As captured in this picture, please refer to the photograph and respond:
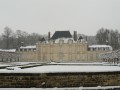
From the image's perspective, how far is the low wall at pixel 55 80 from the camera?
289 inches

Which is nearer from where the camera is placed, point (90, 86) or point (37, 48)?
point (90, 86)

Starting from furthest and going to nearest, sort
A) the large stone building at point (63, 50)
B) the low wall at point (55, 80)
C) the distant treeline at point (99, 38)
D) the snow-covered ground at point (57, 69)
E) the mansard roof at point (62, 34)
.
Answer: the distant treeline at point (99, 38) < the mansard roof at point (62, 34) < the large stone building at point (63, 50) < the snow-covered ground at point (57, 69) < the low wall at point (55, 80)

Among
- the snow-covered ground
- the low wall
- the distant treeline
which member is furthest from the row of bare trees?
the low wall

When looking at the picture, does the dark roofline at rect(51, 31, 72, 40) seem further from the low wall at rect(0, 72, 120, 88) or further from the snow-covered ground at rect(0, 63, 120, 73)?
the low wall at rect(0, 72, 120, 88)

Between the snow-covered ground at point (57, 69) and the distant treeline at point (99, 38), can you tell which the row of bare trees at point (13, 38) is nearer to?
the distant treeline at point (99, 38)

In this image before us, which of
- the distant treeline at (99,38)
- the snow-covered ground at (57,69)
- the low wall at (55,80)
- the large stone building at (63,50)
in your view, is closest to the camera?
the low wall at (55,80)

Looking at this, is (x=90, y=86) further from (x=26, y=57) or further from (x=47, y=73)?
(x=26, y=57)

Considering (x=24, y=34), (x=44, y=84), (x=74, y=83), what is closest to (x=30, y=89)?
(x=44, y=84)

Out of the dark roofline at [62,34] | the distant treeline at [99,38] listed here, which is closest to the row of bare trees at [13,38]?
the distant treeline at [99,38]

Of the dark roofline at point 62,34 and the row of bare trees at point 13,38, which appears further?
the row of bare trees at point 13,38

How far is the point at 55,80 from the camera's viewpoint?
7.48m

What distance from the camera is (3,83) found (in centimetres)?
734

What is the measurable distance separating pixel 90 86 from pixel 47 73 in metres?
1.25

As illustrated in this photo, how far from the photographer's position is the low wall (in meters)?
7.33
